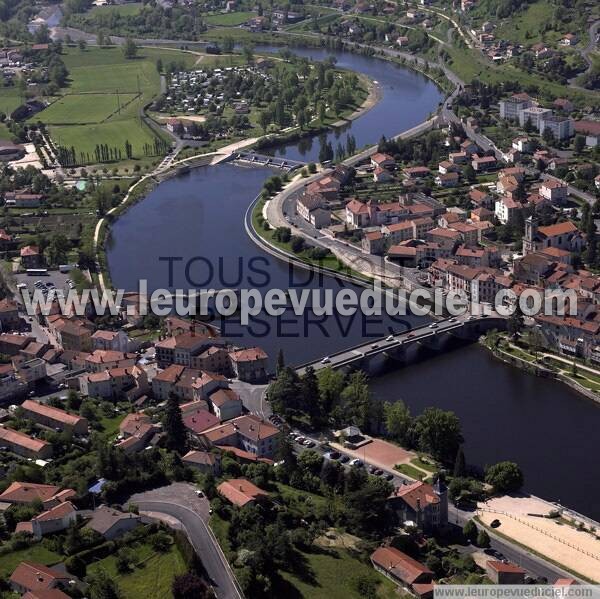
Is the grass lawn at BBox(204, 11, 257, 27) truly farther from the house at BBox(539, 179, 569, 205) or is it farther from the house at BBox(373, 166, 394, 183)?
the house at BBox(539, 179, 569, 205)

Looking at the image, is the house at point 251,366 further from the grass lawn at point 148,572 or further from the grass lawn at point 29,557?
the grass lawn at point 29,557

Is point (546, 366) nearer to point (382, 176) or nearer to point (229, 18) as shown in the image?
point (382, 176)

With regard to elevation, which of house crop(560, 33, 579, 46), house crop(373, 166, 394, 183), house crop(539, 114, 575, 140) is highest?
house crop(560, 33, 579, 46)

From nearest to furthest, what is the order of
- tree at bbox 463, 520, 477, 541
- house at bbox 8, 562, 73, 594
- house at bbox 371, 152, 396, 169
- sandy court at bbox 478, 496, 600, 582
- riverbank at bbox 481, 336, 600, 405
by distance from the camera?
1. house at bbox 8, 562, 73, 594
2. sandy court at bbox 478, 496, 600, 582
3. tree at bbox 463, 520, 477, 541
4. riverbank at bbox 481, 336, 600, 405
5. house at bbox 371, 152, 396, 169

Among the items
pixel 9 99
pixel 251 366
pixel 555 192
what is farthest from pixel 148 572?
pixel 9 99

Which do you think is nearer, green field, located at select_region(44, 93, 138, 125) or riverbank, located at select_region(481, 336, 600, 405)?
riverbank, located at select_region(481, 336, 600, 405)

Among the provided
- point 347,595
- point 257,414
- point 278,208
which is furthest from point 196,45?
point 347,595

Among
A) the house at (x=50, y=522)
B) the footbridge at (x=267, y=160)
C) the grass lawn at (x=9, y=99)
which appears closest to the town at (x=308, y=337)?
the house at (x=50, y=522)

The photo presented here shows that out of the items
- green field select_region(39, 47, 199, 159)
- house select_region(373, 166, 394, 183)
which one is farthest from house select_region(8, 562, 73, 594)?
green field select_region(39, 47, 199, 159)
